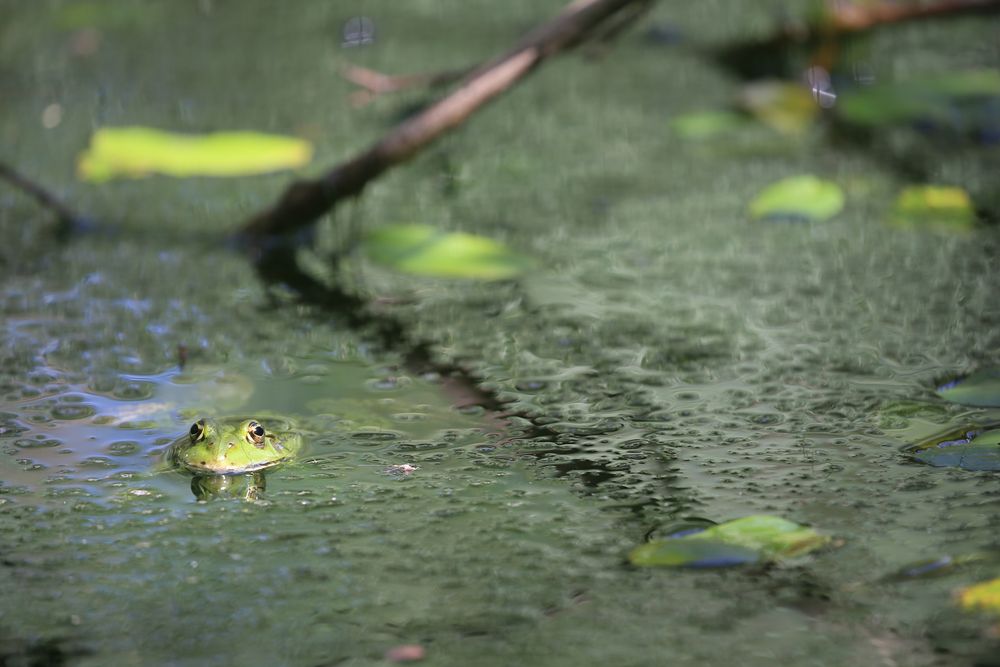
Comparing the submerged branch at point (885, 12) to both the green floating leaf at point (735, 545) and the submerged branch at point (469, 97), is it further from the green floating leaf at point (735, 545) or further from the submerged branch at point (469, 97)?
the green floating leaf at point (735, 545)

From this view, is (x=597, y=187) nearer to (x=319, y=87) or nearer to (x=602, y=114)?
(x=602, y=114)

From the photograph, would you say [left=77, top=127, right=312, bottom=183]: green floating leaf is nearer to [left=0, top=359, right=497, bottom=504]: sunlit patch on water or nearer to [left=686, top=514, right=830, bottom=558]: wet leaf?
[left=0, top=359, right=497, bottom=504]: sunlit patch on water

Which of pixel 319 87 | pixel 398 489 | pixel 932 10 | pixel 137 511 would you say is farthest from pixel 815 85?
pixel 137 511

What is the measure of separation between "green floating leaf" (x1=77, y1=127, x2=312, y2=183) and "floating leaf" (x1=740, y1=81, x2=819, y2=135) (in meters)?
0.94

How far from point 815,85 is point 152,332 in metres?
1.60

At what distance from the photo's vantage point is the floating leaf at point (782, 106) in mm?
2539

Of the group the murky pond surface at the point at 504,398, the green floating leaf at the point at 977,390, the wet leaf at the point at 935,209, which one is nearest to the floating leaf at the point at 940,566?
the murky pond surface at the point at 504,398

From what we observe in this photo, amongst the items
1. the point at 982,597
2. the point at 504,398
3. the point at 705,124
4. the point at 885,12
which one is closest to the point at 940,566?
the point at 982,597

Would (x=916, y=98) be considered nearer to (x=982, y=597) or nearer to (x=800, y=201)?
(x=800, y=201)

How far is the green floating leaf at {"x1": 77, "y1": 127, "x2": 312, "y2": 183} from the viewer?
7.30ft

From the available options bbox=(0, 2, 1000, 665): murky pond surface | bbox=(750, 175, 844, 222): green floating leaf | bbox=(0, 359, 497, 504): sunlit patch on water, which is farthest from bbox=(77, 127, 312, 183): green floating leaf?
bbox=(750, 175, 844, 222): green floating leaf

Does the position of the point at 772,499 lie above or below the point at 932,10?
below

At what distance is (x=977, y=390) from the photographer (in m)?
1.49

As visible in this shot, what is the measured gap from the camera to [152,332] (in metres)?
1.76
